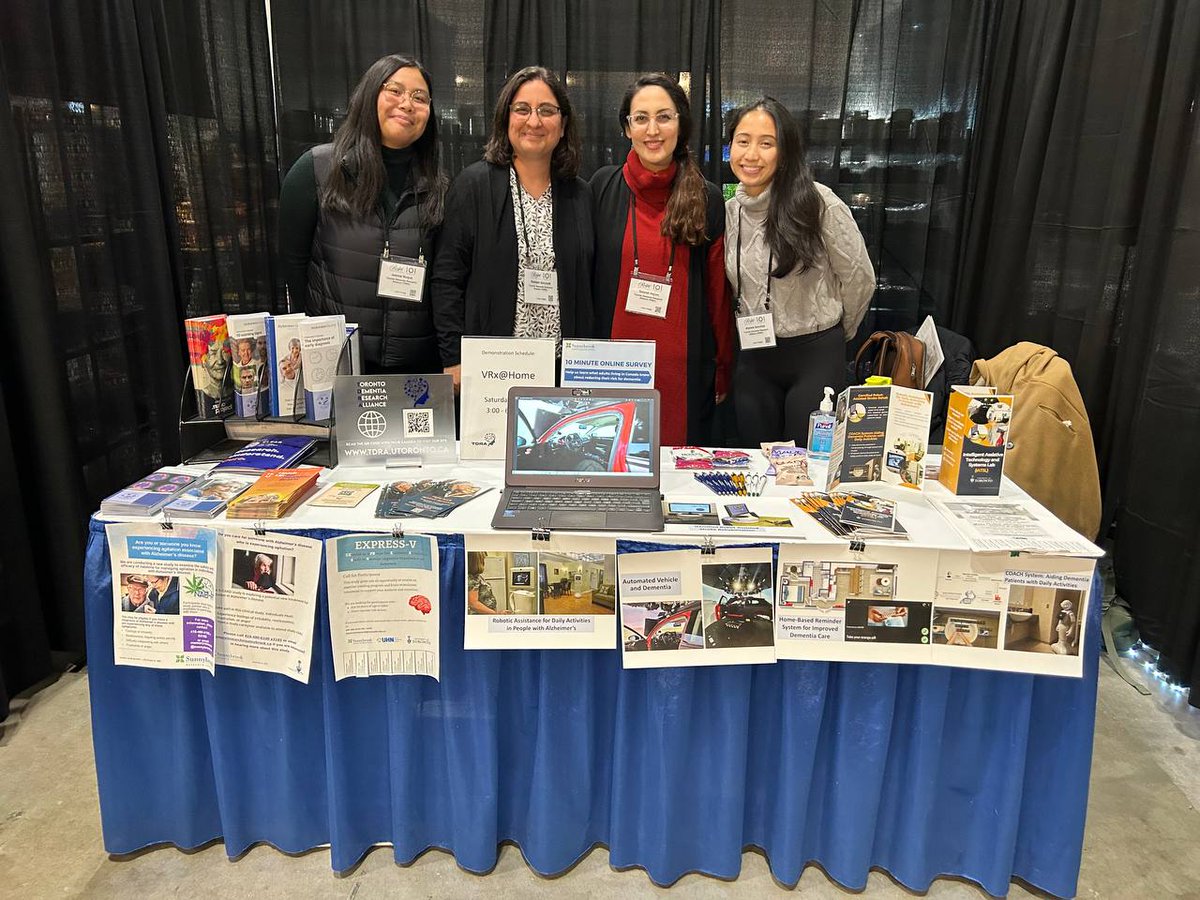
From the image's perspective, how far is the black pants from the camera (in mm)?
2367

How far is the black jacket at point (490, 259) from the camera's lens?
228cm

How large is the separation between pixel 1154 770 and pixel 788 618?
1.33m

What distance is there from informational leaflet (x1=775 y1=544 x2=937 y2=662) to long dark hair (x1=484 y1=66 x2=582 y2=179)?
1.43 meters

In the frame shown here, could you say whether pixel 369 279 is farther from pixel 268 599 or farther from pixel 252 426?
pixel 268 599

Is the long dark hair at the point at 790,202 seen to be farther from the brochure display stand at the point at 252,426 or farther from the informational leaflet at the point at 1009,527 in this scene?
the brochure display stand at the point at 252,426

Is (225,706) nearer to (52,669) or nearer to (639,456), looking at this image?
(639,456)

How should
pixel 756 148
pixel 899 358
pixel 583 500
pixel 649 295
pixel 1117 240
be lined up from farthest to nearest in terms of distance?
pixel 899 358
pixel 1117 240
pixel 649 295
pixel 756 148
pixel 583 500

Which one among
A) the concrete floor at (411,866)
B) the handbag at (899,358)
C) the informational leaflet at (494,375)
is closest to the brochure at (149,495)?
the informational leaflet at (494,375)

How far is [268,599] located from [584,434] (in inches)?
26.6

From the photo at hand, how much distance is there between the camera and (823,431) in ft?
5.86

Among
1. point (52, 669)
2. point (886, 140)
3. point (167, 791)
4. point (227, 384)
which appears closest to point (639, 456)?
point (227, 384)

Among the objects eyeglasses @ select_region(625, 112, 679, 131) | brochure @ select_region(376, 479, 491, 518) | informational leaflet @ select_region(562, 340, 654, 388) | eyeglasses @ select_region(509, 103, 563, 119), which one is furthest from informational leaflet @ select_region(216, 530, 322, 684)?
eyeglasses @ select_region(625, 112, 679, 131)

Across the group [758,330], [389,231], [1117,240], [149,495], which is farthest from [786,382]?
[149,495]

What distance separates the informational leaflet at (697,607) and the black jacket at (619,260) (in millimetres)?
→ 1129
